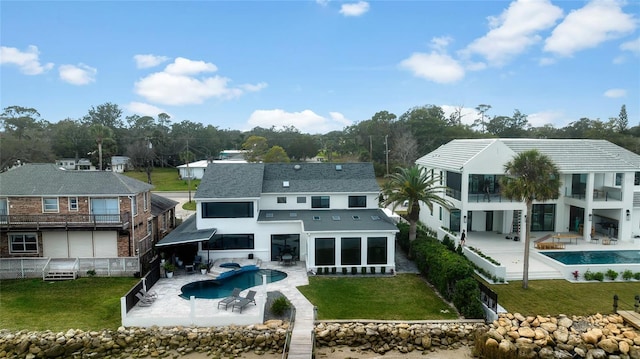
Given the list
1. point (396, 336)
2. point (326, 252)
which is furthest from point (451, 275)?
point (326, 252)

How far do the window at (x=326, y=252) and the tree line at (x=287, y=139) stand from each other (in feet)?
121

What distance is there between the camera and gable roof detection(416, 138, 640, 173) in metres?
28.8

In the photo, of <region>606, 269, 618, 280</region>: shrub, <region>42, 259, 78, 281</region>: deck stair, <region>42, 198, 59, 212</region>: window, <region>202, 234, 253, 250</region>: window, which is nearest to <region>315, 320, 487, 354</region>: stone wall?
<region>606, 269, 618, 280</region>: shrub

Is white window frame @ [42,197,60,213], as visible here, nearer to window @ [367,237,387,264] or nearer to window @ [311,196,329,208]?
window @ [311,196,329,208]

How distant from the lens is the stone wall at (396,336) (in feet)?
53.9

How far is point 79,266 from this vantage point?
73.3 feet

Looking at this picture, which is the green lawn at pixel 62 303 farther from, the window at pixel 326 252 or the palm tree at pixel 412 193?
the palm tree at pixel 412 193

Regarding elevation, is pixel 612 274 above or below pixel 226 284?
above

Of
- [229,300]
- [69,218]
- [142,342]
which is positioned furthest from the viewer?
[69,218]

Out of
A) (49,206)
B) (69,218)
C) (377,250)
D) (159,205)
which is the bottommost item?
(377,250)

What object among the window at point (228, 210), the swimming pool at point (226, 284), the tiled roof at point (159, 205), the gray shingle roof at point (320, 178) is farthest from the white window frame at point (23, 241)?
the gray shingle roof at point (320, 178)

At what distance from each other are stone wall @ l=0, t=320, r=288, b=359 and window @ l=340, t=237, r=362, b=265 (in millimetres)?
7216

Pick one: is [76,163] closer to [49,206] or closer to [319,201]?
[49,206]

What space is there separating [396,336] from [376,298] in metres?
3.11
